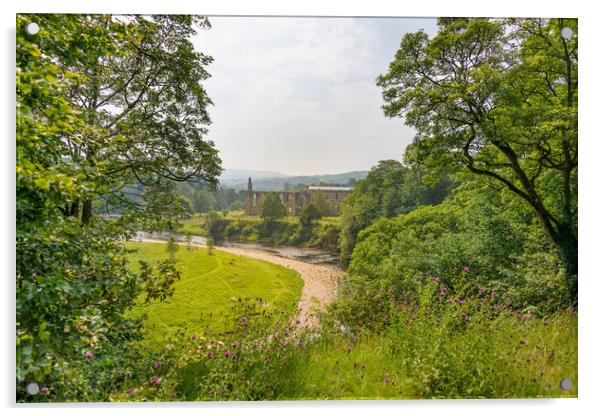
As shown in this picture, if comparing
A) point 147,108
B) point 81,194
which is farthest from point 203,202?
point 81,194

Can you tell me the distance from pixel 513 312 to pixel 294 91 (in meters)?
2.88

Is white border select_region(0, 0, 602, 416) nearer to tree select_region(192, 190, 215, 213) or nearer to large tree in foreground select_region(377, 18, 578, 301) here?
large tree in foreground select_region(377, 18, 578, 301)

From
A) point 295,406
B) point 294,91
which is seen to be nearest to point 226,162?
point 294,91

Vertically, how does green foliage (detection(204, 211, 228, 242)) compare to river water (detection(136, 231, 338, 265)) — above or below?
above

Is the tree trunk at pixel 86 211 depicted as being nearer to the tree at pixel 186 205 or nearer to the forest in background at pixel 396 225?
the forest in background at pixel 396 225

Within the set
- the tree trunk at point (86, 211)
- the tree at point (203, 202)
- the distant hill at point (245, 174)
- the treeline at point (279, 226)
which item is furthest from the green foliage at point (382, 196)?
the tree trunk at point (86, 211)

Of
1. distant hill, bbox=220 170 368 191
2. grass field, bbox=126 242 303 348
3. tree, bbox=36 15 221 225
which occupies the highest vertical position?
tree, bbox=36 15 221 225

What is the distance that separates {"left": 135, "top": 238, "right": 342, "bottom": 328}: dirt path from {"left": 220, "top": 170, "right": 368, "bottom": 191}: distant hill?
630mm

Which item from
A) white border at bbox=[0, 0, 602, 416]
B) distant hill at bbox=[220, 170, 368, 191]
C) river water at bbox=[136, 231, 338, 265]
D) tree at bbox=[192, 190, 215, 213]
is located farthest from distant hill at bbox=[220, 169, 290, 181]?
white border at bbox=[0, 0, 602, 416]

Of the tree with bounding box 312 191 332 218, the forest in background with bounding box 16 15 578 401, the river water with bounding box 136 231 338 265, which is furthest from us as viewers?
the tree with bounding box 312 191 332 218

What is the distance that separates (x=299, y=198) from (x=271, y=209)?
31cm

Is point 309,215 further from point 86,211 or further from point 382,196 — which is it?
point 86,211

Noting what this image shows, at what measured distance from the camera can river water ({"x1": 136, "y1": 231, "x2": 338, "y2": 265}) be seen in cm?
343
